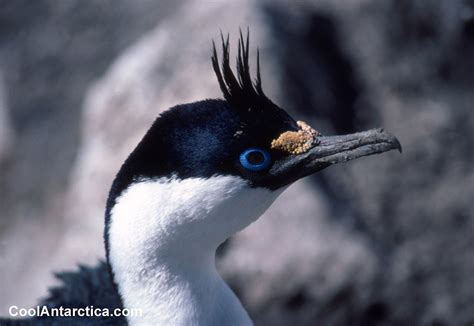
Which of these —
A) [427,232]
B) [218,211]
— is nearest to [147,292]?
[218,211]

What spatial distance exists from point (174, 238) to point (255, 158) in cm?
44

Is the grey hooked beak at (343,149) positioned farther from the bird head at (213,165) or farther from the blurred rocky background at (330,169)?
the blurred rocky background at (330,169)

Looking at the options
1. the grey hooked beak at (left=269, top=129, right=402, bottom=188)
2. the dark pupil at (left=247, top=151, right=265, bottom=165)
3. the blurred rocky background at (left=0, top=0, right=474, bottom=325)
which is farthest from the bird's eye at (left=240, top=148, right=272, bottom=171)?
the blurred rocky background at (left=0, top=0, right=474, bottom=325)

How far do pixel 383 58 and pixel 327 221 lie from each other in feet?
4.77

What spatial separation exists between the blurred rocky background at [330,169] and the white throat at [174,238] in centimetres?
152

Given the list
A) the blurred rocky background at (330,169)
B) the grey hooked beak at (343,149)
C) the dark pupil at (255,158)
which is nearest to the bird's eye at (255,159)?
the dark pupil at (255,158)

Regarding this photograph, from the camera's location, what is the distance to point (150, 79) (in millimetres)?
5082

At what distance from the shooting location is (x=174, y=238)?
2.84 meters

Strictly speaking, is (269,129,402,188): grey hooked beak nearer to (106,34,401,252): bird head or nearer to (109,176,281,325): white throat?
(106,34,401,252): bird head

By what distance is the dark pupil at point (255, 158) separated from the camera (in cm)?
287

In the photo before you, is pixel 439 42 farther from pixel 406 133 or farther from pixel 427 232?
pixel 427 232

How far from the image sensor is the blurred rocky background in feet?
15.2

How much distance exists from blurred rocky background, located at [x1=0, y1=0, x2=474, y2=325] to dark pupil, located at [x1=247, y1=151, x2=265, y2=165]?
5.88 ft

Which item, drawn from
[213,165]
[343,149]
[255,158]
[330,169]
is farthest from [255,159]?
[330,169]
